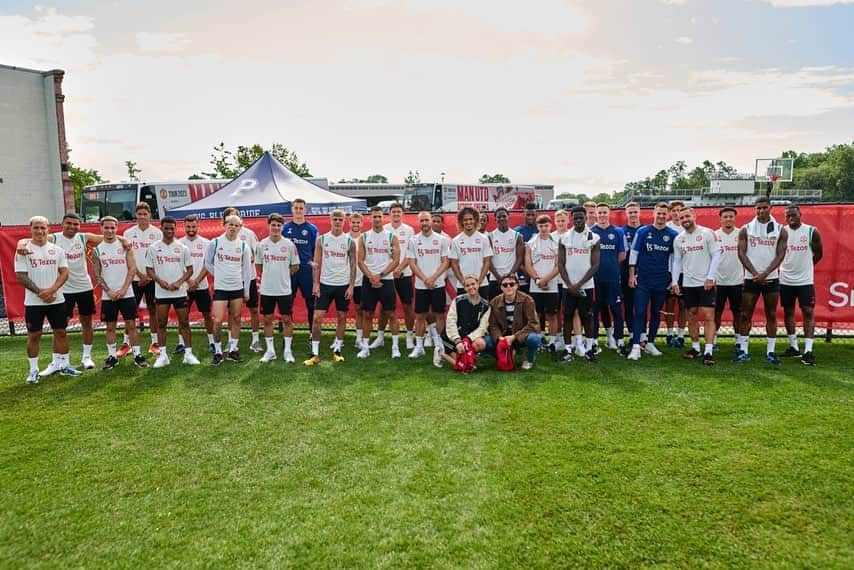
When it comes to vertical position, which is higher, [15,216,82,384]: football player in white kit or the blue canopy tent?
the blue canopy tent

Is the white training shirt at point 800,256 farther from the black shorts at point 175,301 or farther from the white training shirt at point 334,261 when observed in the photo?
the black shorts at point 175,301

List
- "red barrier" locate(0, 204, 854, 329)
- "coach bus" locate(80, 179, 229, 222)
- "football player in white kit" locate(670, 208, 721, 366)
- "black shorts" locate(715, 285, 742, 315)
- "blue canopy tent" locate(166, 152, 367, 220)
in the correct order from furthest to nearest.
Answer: "coach bus" locate(80, 179, 229, 222)
"blue canopy tent" locate(166, 152, 367, 220)
"red barrier" locate(0, 204, 854, 329)
"black shorts" locate(715, 285, 742, 315)
"football player in white kit" locate(670, 208, 721, 366)

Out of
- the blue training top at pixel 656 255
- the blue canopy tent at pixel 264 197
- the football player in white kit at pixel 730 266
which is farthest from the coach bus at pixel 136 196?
the football player in white kit at pixel 730 266

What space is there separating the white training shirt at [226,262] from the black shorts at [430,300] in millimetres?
2388

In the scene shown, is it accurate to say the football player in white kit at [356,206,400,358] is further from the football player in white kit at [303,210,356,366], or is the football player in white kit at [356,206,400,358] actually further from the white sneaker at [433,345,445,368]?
the white sneaker at [433,345,445,368]

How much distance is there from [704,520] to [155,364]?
6509mm

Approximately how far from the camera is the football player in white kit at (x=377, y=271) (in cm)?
736

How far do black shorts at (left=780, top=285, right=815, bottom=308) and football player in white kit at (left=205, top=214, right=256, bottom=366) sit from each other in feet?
23.0

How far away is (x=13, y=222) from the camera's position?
24906mm

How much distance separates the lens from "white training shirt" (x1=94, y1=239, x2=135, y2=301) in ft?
22.9

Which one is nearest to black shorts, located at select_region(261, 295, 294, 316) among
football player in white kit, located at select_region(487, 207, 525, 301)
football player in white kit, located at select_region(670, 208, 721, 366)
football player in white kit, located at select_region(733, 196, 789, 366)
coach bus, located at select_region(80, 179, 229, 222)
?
football player in white kit, located at select_region(487, 207, 525, 301)

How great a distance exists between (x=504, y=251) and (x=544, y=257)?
0.57 metres

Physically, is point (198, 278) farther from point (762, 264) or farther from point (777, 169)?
point (777, 169)

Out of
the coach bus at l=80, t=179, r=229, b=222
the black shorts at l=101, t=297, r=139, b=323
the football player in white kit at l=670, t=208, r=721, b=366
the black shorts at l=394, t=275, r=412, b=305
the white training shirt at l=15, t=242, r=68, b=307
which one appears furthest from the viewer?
the coach bus at l=80, t=179, r=229, b=222
